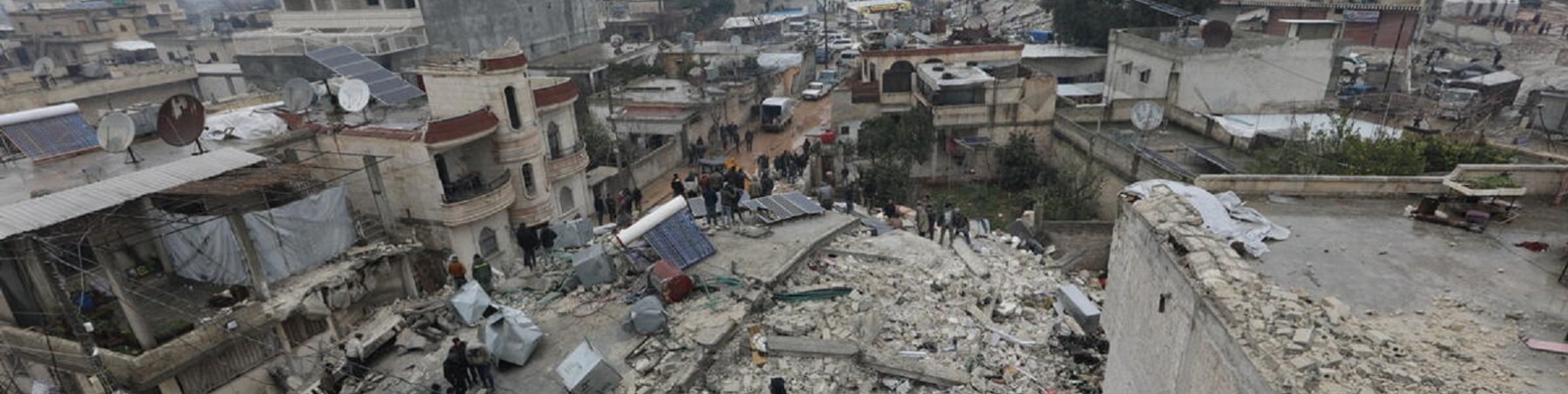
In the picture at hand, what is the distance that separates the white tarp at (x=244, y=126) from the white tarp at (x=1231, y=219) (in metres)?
20.1

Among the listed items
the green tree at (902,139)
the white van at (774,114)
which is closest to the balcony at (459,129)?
the green tree at (902,139)

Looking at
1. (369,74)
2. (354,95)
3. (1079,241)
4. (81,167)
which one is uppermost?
(369,74)

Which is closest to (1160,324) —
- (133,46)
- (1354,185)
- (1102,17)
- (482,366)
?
(1354,185)

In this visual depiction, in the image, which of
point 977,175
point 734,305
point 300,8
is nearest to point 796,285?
point 734,305

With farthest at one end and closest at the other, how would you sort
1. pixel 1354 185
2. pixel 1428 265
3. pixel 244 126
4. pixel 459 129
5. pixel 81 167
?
pixel 459 129 < pixel 244 126 < pixel 81 167 < pixel 1354 185 < pixel 1428 265

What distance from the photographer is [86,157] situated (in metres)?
16.9

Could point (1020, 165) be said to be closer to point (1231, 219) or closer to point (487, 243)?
point (1231, 219)

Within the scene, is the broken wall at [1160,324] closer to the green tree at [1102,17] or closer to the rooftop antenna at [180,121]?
the rooftop antenna at [180,121]

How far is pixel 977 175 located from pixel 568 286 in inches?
719

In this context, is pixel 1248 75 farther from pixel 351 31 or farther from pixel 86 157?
pixel 351 31

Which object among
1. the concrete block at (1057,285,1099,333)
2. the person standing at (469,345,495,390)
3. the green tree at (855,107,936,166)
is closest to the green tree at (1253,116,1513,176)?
the concrete block at (1057,285,1099,333)

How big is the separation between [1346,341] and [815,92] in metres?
40.1

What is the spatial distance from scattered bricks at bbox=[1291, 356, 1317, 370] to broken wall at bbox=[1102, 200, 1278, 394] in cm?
33

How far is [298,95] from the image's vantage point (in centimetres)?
1880
